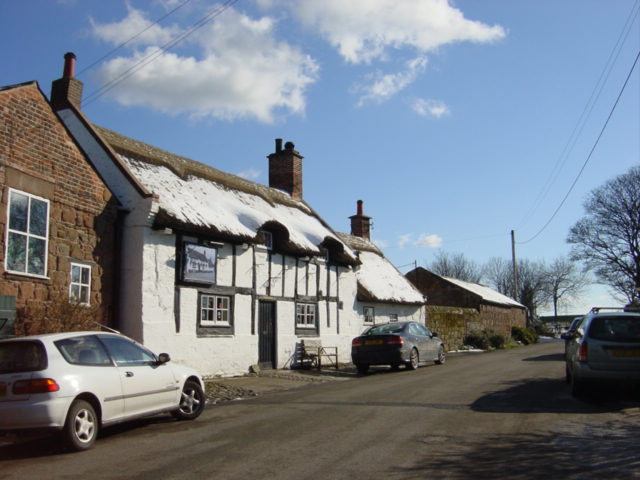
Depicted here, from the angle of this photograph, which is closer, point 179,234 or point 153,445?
point 153,445

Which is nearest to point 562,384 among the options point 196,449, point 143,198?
point 196,449

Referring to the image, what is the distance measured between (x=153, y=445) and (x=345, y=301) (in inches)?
614

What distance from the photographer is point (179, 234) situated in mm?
15281

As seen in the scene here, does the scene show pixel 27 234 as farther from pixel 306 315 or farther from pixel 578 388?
pixel 578 388

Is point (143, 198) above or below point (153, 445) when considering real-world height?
above

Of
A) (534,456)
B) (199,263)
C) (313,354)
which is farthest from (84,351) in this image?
(313,354)

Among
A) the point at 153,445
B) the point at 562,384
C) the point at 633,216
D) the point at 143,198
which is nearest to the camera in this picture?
the point at 153,445

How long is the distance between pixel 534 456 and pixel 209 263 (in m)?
11.2

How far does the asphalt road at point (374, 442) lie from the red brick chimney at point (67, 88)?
370 inches

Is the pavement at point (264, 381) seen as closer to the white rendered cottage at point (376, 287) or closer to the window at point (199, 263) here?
the window at point (199, 263)

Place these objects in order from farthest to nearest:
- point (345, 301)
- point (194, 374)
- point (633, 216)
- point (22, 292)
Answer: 1. point (633, 216)
2. point (345, 301)
3. point (22, 292)
4. point (194, 374)

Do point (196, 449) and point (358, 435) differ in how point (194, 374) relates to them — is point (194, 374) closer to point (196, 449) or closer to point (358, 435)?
point (196, 449)

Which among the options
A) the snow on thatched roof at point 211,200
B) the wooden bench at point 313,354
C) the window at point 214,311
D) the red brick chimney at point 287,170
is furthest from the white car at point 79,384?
the red brick chimney at point 287,170

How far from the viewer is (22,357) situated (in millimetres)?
7285
